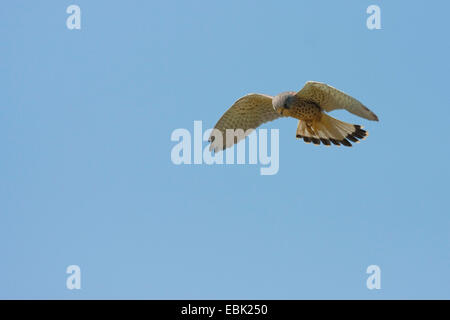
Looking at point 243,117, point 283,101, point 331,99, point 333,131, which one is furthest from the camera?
point 243,117

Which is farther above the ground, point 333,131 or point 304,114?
point 304,114

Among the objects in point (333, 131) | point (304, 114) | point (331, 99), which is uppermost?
point (331, 99)

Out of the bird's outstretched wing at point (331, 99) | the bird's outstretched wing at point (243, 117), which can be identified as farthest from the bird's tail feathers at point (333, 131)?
the bird's outstretched wing at point (243, 117)

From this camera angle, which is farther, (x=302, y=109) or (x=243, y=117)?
(x=243, y=117)

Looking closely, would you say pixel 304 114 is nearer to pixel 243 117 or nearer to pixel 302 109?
pixel 302 109

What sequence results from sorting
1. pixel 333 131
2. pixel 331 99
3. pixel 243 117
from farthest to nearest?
1. pixel 243 117
2. pixel 333 131
3. pixel 331 99

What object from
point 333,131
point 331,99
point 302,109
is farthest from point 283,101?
point 333,131

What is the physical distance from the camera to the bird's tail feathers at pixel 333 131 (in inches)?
384

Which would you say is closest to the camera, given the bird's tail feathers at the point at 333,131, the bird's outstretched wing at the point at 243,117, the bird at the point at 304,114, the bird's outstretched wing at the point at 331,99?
the bird's outstretched wing at the point at 331,99

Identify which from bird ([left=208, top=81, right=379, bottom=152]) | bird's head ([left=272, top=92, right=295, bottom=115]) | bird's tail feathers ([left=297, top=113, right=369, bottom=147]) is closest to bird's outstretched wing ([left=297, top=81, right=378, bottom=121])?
bird ([left=208, top=81, right=379, bottom=152])

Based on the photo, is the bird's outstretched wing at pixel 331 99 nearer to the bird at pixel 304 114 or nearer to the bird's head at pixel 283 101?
the bird at pixel 304 114

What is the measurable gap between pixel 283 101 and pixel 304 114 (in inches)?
13.6

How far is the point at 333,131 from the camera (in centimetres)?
982

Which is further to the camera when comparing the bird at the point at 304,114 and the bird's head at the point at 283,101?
the bird's head at the point at 283,101
